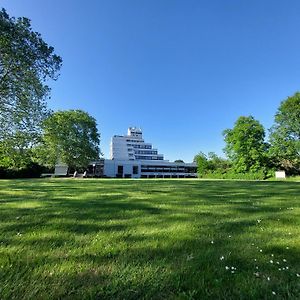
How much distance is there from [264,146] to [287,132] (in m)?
5.21

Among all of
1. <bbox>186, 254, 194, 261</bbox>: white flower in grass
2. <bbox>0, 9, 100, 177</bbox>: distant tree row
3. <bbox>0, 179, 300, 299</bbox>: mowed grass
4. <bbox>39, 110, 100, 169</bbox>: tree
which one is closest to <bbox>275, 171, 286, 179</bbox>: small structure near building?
<bbox>39, 110, 100, 169</bbox>: tree

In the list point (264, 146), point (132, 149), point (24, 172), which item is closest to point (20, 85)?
point (24, 172)

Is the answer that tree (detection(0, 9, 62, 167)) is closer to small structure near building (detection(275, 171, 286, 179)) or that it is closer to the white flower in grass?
the white flower in grass

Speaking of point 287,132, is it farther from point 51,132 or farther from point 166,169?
point 166,169

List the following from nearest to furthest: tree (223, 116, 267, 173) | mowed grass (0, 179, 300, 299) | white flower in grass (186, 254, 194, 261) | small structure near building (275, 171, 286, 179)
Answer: mowed grass (0, 179, 300, 299), white flower in grass (186, 254, 194, 261), small structure near building (275, 171, 286, 179), tree (223, 116, 267, 173)

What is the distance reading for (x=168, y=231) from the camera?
4.02 meters

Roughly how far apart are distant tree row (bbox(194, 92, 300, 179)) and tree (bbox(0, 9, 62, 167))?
40946 mm

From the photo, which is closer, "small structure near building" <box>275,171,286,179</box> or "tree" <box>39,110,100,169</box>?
"small structure near building" <box>275,171,286,179</box>

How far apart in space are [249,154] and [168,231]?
170 ft

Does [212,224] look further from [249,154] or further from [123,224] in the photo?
[249,154]

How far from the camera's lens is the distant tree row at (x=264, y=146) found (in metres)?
47.8

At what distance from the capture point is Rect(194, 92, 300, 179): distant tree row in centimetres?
4781

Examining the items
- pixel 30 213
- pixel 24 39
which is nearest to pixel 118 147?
pixel 24 39

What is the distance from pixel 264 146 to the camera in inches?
2056
